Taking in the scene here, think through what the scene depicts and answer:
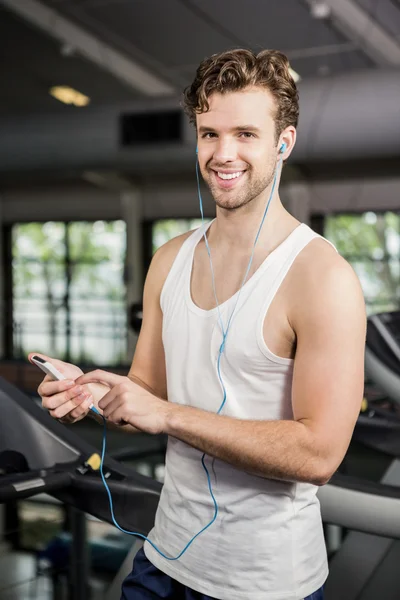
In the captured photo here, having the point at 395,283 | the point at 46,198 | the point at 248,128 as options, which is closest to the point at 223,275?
the point at 248,128

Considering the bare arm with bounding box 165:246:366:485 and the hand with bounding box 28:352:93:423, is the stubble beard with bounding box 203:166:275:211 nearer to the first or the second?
the bare arm with bounding box 165:246:366:485

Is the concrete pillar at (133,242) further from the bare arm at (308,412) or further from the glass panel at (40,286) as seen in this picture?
the bare arm at (308,412)

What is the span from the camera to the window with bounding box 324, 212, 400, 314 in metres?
8.41

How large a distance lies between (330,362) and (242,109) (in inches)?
13.4

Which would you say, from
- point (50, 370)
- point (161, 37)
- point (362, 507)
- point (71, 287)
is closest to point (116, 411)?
point (50, 370)

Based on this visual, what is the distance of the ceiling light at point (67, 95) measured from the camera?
7.95 metres

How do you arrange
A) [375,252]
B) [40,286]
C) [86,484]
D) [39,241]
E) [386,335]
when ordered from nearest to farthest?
[86,484]
[386,335]
[375,252]
[40,286]
[39,241]

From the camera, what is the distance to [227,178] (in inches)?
39.4

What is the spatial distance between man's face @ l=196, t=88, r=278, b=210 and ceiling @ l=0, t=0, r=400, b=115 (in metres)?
5.03

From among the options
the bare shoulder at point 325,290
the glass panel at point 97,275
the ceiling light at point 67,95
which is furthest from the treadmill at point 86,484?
the glass panel at point 97,275

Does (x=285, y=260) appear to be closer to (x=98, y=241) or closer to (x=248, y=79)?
(x=248, y=79)

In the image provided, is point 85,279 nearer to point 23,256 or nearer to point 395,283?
point 23,256

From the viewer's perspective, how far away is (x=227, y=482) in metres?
1.03

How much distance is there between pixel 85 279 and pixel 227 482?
29.4ft
